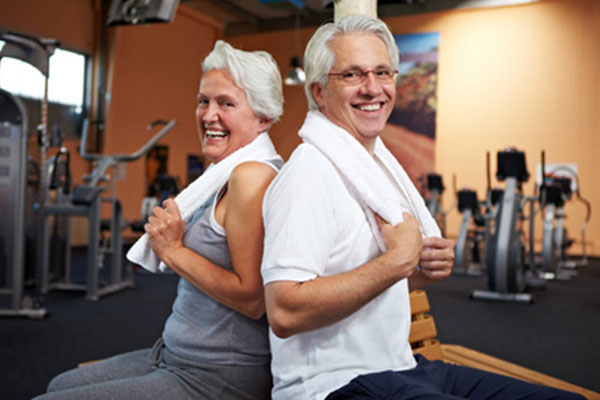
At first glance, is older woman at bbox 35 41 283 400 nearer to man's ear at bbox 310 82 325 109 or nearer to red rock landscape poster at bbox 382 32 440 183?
man's ear at bbox 310 82 325 109

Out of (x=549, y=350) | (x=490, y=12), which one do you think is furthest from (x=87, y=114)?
(x=549, y=350)

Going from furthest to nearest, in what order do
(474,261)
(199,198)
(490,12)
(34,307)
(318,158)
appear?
1. (490,12)
2. (474,261)
3. (34,307)
4. (199,198)
5. (318,158)

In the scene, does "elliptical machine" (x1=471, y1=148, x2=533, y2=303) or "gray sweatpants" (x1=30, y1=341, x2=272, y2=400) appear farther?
"elliptical machine" (x1=471, y1=148, x2=533, y2=303)

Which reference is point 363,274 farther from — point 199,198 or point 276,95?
point 276,95

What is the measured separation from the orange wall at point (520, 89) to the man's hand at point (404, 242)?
8810 mm

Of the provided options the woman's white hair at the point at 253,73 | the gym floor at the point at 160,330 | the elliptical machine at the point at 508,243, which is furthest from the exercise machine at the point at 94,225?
the woman's white hair at the point at 253,73

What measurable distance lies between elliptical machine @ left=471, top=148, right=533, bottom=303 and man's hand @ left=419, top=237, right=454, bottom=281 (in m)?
4.46

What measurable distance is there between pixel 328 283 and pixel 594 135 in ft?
34.4

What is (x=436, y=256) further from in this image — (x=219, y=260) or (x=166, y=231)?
(x=166, y=231)

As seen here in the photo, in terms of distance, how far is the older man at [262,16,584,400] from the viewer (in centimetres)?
105

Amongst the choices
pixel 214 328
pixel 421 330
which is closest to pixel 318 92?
pixel 214 328

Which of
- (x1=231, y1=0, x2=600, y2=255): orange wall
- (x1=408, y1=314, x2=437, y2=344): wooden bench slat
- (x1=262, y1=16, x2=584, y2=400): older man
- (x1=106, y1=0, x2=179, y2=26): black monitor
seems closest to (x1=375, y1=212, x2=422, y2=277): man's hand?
(x1=262, y1=16, x2=584, y2=400): older man

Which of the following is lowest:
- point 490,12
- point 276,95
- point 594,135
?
point 276,95

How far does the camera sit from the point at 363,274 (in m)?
1.06
